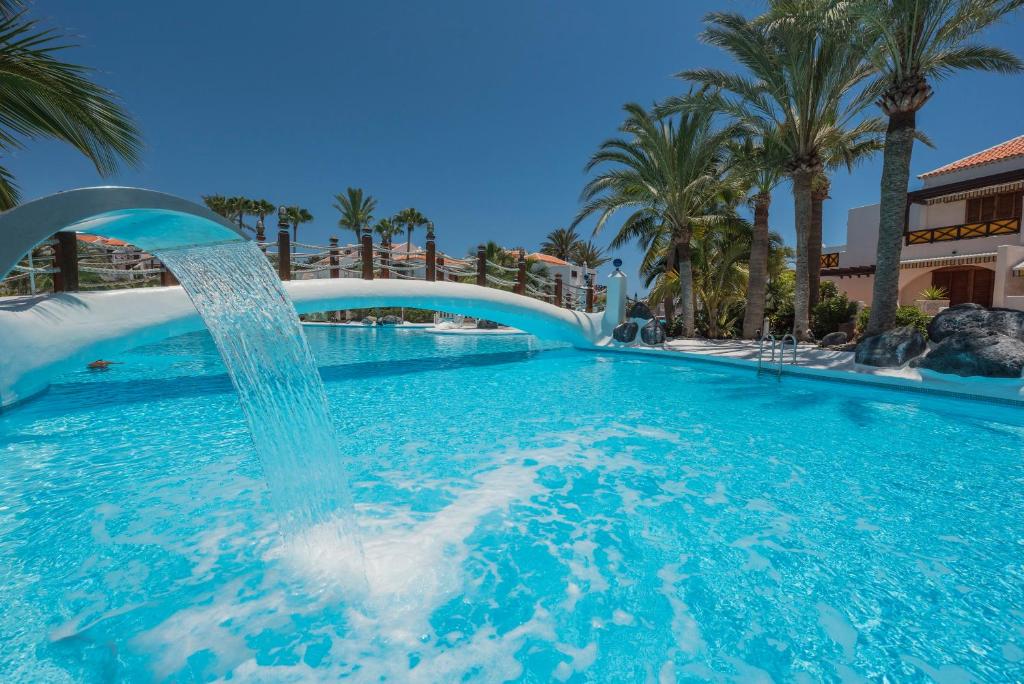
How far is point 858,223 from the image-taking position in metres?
25.2

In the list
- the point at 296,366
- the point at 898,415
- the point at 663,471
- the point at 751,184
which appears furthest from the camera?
the point at 751,184

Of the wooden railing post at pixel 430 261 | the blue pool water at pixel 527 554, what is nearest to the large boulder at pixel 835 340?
the blue pool water at pixel 527 554

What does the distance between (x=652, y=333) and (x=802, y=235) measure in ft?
16.8

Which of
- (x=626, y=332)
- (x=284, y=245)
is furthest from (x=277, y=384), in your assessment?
(x=626, y=332)

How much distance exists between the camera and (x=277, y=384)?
416cm

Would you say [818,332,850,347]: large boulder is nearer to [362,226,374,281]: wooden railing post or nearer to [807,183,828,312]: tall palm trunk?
[807,183,828,312]: tall palm trunk

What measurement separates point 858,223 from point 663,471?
2744 cm

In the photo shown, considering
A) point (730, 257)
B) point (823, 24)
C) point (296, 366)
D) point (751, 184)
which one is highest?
point (823, 24)

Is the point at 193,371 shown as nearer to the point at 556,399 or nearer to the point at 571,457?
the point at 556,399

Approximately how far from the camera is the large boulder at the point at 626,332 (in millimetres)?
15758

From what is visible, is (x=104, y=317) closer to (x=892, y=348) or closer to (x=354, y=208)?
(x=892, y=348)

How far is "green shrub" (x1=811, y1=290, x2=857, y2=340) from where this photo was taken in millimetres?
15656

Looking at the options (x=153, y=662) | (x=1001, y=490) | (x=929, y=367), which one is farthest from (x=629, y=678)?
(x=929, y=367)

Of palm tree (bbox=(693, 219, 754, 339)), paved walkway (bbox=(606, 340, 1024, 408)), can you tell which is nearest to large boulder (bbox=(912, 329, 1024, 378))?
paved walkway (bbox=(606, 340, 1024, 408))
